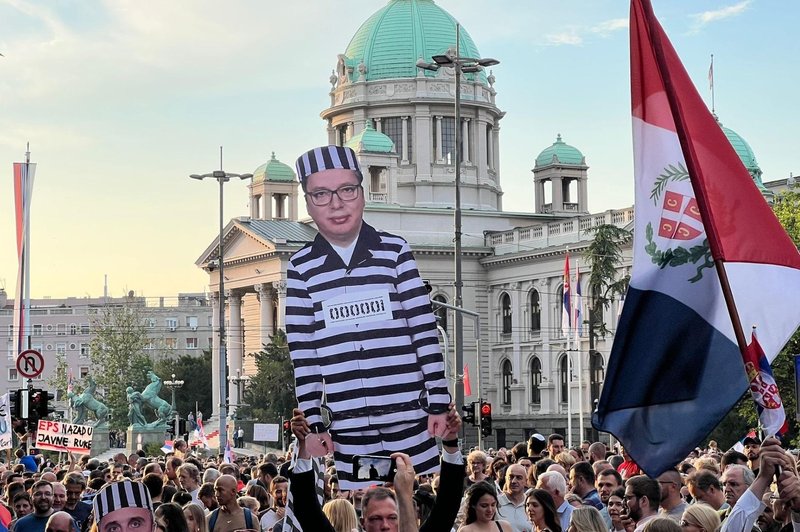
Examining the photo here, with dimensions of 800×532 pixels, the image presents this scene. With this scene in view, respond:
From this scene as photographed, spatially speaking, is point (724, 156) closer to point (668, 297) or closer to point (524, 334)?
point (668, 297)

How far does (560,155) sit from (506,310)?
1366cm

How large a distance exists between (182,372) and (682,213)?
112991mm

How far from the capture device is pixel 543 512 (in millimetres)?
11797

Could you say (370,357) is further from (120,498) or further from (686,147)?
(686,147)

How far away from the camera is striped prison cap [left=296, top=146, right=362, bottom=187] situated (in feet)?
32.3

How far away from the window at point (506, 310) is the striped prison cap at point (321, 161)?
3475 inches

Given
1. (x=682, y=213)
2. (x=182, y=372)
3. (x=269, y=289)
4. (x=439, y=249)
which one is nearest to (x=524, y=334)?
(x=439, y=249)

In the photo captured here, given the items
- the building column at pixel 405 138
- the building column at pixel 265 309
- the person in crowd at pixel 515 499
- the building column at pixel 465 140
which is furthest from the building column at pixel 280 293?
the person in crowd at pixel 515 499

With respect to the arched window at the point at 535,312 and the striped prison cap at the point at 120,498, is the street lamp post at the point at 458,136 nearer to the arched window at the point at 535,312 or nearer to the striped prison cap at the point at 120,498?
the striped prison cap at the point at 120,498

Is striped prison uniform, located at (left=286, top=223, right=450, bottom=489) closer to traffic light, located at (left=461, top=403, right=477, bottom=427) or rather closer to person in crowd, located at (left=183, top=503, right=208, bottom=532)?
person in crowd, located at (left=183, top=503, right=208, bottom=532)

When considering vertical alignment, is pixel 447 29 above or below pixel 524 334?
above

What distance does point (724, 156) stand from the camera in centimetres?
986

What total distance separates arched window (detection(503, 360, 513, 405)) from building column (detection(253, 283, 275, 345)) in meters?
13.4

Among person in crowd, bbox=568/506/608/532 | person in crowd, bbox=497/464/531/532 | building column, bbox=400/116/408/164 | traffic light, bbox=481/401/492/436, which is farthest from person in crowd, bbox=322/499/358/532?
building column, bbox=400/116/408/164
